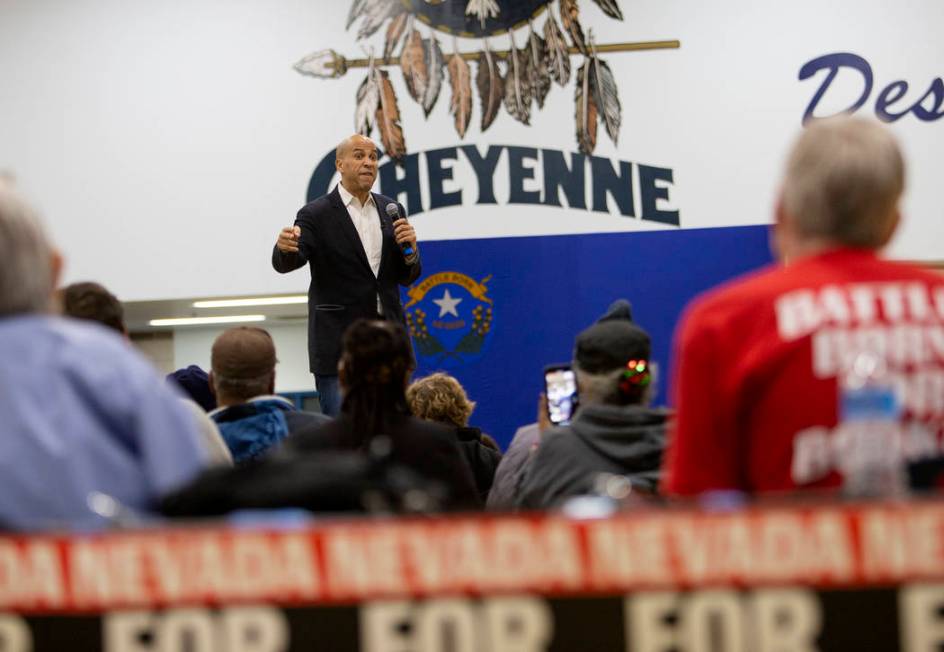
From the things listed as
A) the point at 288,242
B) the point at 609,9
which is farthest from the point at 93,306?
the point at 609,9

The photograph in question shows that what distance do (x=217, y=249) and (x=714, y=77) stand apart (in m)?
2.87

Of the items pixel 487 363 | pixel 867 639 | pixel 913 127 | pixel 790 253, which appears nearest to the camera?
pixel 867 639

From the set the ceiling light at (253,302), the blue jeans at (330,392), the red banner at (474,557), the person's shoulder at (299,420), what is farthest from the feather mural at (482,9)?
the red banner at (474,557)

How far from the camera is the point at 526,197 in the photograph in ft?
23.1

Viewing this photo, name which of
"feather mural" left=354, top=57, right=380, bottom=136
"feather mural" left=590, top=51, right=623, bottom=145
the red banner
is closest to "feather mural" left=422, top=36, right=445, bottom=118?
"feather mural" left=354, top=57, right=380, bottom=136

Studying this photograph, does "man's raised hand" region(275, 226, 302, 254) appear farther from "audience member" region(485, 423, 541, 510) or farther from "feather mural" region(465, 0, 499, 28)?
"feather mural" region(465, 0, 499, 28)

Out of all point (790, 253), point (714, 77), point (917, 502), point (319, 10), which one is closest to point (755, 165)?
point (714, 77)

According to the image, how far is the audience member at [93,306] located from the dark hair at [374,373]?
54cm

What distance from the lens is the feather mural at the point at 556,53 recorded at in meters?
7.05

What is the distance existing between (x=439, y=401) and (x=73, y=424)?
99.1 inches

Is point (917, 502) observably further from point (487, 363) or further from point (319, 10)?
point (319, 10)

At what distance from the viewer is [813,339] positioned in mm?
1549

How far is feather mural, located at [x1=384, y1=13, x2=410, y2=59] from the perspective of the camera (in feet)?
23.4

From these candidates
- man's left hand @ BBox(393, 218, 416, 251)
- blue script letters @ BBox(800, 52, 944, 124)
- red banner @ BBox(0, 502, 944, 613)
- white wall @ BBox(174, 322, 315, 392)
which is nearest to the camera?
red banner @ BBox(0, 502, 944, 613)
